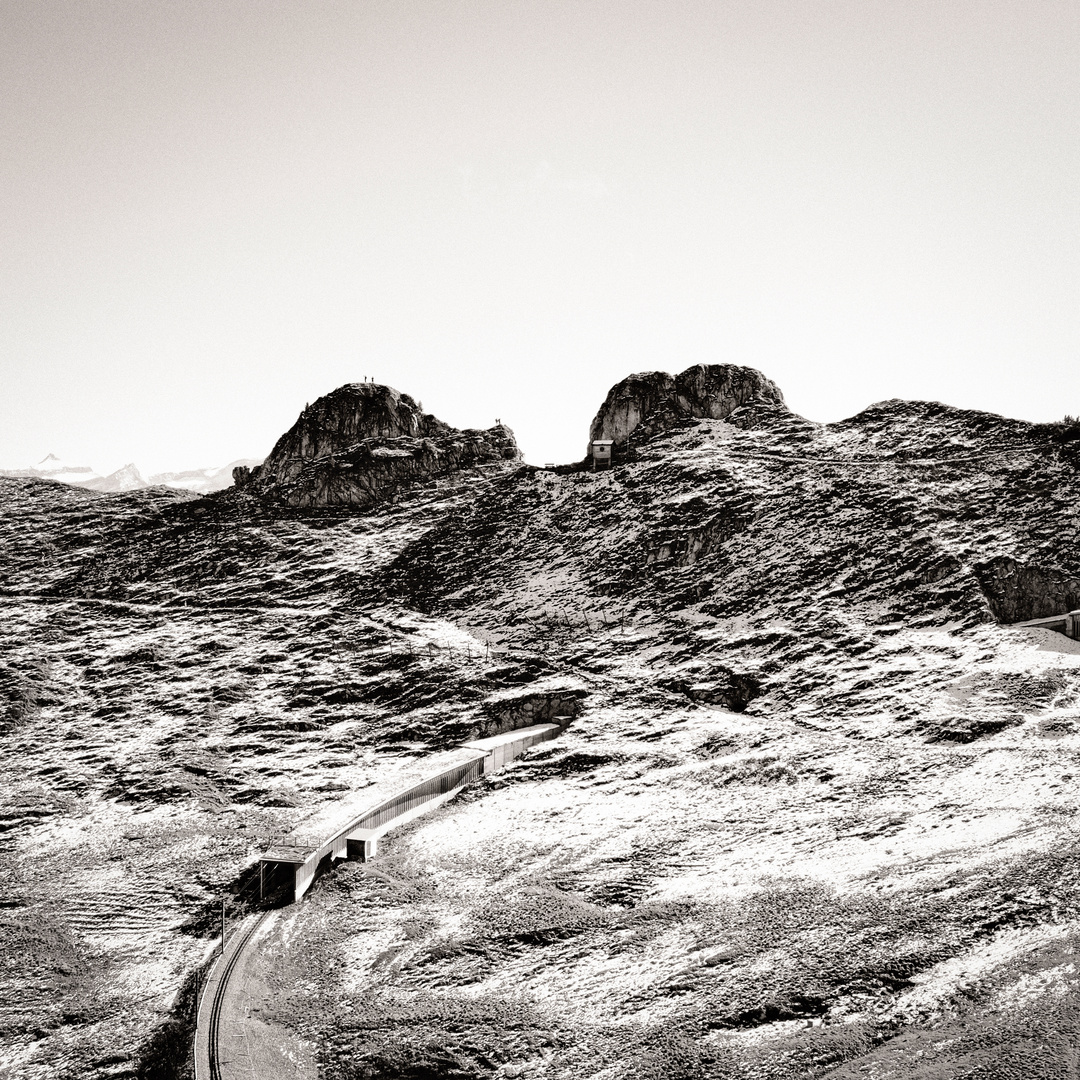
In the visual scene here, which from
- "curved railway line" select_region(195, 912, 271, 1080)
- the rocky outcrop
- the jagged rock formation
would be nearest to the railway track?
"curved railway line" select_region(195, 912, 271, 1080)

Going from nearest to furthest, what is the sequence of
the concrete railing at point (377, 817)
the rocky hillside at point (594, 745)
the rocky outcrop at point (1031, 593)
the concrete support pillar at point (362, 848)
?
the rocky hillside at point (594, 745) → the concrete railing at point (377, 817) → the concrete support pillar at point (362, 848) → the rocky outcrop at point (1031, 593)

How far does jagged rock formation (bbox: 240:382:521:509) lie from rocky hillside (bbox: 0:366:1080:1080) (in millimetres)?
672

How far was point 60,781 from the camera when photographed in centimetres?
5816

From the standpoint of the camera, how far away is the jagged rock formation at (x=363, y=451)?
110 metres

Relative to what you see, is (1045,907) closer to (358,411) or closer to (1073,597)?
(1073,597)

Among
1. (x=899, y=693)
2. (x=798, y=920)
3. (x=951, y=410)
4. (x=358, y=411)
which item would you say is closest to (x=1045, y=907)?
(x=798, y=920)

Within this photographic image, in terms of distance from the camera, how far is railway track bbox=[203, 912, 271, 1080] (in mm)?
30031

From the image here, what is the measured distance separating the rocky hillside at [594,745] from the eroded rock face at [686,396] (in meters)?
0.59

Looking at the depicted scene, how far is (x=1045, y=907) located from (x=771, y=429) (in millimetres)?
78484

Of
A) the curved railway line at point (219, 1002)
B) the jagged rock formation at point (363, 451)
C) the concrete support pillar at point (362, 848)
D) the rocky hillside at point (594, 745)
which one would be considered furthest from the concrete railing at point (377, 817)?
the jagged rock formation at point (363, 451)

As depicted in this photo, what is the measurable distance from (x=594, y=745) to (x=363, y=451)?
66.7 metres

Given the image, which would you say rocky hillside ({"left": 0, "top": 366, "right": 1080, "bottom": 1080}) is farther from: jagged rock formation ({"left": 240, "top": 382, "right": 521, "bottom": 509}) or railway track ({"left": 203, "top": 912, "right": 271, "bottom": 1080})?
railway track ({"left": 203, "top": 912, "right": 271, "bottom": 1080})

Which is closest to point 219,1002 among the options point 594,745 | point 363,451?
point 594,745

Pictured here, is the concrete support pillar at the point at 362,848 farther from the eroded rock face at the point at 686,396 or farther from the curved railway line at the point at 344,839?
the eroded rock face at the point at 686,396
